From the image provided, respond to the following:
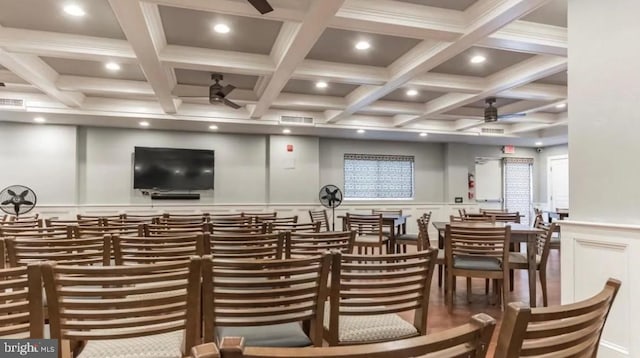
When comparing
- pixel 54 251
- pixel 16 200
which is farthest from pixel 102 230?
pixel 16 200

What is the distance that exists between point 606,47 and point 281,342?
99.3 inches

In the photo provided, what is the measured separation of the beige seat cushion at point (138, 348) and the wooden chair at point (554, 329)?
1.26 m

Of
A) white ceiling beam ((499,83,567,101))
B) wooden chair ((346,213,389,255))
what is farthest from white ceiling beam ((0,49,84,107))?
white ceiling beam ((499,83,567,101))

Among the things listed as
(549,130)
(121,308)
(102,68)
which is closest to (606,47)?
(121,308)

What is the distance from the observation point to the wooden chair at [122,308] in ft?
4.54

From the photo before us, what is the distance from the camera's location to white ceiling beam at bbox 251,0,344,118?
9.11ft

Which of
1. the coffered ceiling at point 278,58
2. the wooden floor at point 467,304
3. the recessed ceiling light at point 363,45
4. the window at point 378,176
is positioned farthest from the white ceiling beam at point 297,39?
the window at point 378,176

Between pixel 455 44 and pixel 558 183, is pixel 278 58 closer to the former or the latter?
pixel 455 44

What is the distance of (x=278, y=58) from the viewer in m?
4.06

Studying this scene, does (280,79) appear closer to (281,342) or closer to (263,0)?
(263,0)

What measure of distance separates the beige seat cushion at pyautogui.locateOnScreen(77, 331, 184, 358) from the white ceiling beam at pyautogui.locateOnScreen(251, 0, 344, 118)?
2322 millimetres

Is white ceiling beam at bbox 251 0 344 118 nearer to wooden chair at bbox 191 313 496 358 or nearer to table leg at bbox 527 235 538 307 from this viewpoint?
wooden chair at bbox 191 313 496 358

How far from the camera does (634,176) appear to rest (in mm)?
2111

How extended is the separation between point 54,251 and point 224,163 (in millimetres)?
5603
